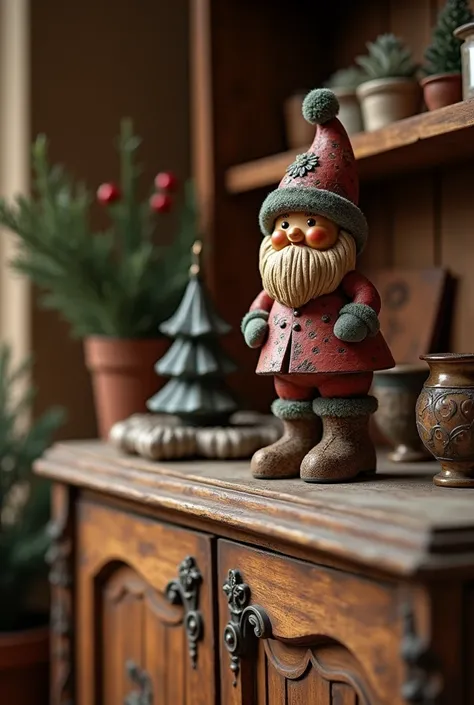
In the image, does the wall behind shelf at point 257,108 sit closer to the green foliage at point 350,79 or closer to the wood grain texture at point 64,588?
the green foliage at point 350,79

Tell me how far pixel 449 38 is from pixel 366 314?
46cm

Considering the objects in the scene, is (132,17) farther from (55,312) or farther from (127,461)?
(127,461)

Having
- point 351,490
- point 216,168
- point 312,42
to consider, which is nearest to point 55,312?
point 216,168

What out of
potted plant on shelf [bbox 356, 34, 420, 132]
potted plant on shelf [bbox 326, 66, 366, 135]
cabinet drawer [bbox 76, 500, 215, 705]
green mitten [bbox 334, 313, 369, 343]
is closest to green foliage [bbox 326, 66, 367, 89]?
potted plant on shelf [bbox 326, 66, 366, 135]

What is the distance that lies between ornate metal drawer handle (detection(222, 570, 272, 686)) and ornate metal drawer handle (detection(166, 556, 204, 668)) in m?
0.07

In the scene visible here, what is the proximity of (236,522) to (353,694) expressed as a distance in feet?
0.72

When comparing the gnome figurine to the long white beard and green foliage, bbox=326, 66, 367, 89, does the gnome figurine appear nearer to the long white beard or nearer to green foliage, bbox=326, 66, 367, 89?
the long white beard

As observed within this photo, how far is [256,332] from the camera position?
46.4 inches

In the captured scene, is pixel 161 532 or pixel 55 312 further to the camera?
pixel 55 312

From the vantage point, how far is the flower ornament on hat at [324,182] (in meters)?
1.12

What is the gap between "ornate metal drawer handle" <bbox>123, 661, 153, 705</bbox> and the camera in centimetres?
140

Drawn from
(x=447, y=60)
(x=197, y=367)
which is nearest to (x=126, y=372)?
(x=197, y=367)

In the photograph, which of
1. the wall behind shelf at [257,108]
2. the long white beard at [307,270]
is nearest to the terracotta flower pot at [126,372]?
the wall behind shelf at [257,108]

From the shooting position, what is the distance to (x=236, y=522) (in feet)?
3.57
